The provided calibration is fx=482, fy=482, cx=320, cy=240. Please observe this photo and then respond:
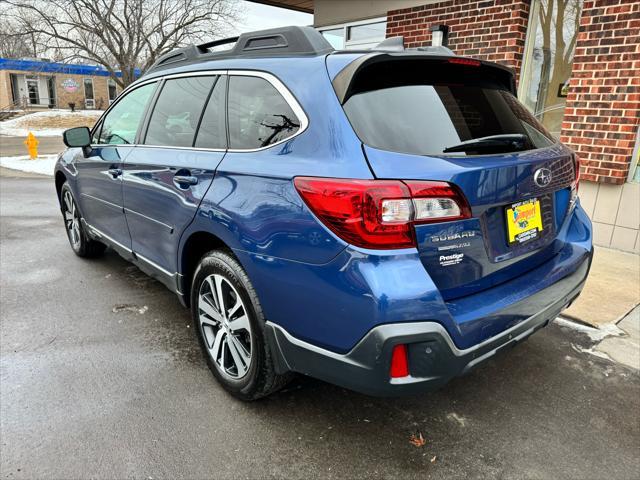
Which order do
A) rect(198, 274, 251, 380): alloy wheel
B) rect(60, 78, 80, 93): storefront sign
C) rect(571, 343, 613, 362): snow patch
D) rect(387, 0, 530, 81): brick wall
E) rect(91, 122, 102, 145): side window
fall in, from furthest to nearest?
1. rect(60, 78, 80, 93): storefront sign
2. rect(387, 0, 530, 81): brick wall
3. rect(91, 122, 102, 145): side window
4. rect(571, 343, 613, 362): snow patch
5. rect(198, 274, 251, 380): alloy wheel

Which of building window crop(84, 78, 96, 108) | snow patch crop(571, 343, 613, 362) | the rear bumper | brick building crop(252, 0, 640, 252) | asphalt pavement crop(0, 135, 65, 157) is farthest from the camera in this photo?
building window crop(84, 78, 96, 108)

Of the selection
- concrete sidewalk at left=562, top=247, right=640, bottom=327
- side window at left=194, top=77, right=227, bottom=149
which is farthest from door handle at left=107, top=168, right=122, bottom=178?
concrete sidewalk at left=562, top=247, right=640, bottom=327

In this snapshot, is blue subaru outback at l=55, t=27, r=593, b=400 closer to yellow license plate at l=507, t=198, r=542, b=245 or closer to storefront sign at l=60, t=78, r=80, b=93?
yellow license plate at l=507, t=198, r=542, b=245

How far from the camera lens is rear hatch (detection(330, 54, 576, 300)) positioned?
1930 mm

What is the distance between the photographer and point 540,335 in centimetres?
351

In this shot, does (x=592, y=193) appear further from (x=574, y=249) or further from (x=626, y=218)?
(x=574, y=249)

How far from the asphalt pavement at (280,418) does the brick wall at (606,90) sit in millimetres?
2765

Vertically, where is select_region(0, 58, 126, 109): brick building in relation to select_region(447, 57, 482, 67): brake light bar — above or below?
above

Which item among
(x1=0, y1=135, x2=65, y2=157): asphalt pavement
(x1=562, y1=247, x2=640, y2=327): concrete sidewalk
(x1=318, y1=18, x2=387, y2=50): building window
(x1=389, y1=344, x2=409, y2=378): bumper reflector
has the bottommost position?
(x1=0, y1=135, x2=65, y2=157): asphalt pavement

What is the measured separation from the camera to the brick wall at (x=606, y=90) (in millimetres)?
5062

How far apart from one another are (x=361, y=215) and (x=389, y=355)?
54 cm

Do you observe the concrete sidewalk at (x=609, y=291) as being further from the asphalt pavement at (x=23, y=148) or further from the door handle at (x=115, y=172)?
the asphalt pavement at (x=23, y=148)

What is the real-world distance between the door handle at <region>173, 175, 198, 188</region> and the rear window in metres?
1.03

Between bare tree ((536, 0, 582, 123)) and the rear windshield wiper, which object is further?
bare tree ((536, 0, 582, 123))
